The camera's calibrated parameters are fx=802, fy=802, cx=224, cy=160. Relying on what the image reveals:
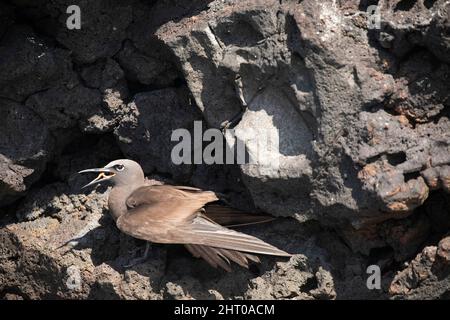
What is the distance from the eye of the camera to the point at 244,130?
5785mm

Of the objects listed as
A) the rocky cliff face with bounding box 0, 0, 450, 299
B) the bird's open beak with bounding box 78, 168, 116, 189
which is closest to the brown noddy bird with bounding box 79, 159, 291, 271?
the bird's open beak with bounding box 78, 168, 116, 189

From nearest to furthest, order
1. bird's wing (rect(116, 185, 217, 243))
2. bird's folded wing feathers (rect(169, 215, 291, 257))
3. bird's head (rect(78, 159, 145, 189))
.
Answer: bird's folded wing feathers (rect(169, 215, 291, 257)) → bird's wing (rect(116, 185, 217, 243)) → bird's head (rect(78, 159, 145, 189))

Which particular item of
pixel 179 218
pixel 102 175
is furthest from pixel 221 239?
pixel 102 175

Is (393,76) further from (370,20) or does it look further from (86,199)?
(86,199)

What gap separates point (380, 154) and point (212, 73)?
4.90 feet

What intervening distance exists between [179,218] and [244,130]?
0.81m

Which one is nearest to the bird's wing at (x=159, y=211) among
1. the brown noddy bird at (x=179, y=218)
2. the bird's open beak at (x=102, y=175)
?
the brown noddy bird at (x=179, y=218)

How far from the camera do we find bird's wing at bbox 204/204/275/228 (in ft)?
19.7

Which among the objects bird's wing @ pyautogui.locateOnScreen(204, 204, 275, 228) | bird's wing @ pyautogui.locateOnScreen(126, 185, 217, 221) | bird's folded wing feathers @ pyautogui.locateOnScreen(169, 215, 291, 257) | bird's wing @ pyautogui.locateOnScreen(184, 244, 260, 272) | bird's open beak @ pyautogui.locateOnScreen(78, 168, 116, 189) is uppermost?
bird's open beak @ pyautogui.locateOnScreen(78, 168, 116, 189)

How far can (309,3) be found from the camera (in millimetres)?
5469

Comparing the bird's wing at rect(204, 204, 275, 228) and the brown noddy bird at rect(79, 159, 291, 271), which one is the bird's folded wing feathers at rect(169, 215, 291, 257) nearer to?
the brown noddy bird at rect(79, 159, 291, 271)

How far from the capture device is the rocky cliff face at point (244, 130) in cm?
536

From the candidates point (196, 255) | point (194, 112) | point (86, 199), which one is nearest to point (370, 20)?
point (194, 112)

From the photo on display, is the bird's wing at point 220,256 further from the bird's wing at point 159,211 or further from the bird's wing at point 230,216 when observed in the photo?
the bird's wing at point 230,216
